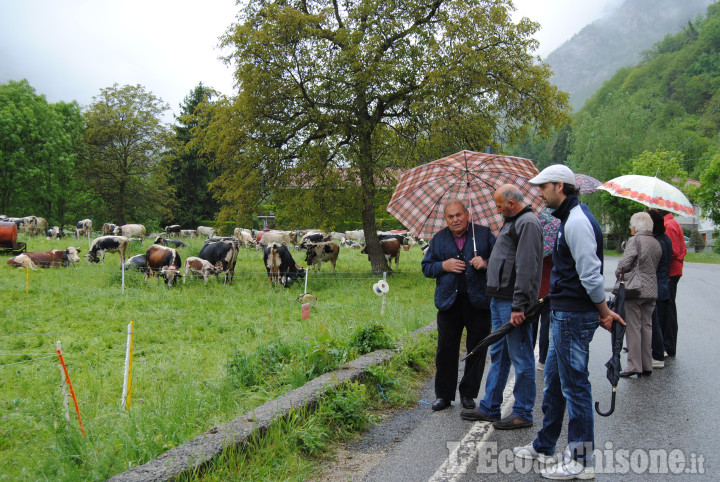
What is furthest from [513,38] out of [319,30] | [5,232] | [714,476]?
[5,232]

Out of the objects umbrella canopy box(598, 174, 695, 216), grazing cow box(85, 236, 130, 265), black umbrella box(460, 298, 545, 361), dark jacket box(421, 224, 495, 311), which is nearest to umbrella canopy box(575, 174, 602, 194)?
umbrella canopy box(598, 174, 695, 216)

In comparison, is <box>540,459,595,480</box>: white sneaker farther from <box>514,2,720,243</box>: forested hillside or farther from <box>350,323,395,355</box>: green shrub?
<box>514,2,720,243</box>: forested hillside

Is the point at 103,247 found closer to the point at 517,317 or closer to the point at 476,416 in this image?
the point at 476,416

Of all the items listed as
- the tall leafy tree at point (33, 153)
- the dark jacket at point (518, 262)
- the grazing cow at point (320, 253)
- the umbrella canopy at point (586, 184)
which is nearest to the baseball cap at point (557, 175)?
the dark jacket at point (518, 262)

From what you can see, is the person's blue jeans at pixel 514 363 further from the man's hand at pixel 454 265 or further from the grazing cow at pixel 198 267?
the grazing cow at pixel 198 267

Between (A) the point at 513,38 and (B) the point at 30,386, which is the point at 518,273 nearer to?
(B) the point at 30,386

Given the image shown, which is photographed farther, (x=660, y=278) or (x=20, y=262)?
(x=20, y=262)

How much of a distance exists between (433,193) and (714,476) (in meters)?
3.55

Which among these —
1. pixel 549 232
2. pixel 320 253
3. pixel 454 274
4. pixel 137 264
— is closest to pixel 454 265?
pixel 454 274

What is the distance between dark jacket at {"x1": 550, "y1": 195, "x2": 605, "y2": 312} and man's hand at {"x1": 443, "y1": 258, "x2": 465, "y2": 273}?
1.08 metres

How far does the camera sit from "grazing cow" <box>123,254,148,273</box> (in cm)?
1734

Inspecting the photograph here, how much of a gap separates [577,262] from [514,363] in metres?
1.29

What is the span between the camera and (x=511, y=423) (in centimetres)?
452

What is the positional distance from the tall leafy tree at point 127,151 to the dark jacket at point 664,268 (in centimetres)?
4118
